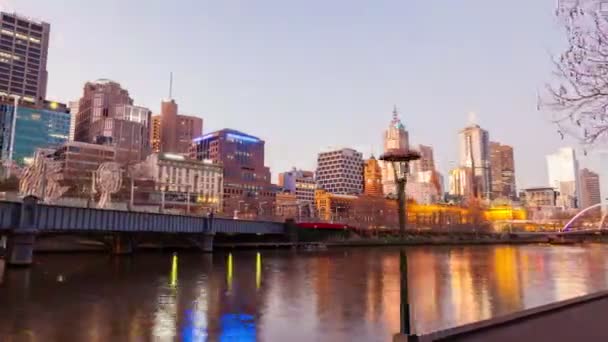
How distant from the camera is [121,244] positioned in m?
78.1

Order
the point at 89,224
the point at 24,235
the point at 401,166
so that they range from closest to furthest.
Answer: the point at 401,166, the point at 24,235, the point at 89,224

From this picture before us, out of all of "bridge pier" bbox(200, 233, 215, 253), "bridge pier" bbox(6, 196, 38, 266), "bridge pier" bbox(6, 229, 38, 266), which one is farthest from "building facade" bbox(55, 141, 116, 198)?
"bridge pier" bbox(6, 196, 38, 266)

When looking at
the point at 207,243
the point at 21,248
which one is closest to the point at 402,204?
the point at 21,248

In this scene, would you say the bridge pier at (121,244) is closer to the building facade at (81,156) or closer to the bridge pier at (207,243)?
the bridge pier at (207,243)

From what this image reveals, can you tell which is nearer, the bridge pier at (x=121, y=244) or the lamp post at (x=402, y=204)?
the lamp post at (x=402, y=204)

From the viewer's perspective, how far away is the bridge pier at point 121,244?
253 ft

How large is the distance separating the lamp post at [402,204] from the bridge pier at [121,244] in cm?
7188

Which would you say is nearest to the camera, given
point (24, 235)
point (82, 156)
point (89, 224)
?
point (24, 235)

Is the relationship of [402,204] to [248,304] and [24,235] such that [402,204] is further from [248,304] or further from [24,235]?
[24,235]

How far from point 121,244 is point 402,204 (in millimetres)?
73915

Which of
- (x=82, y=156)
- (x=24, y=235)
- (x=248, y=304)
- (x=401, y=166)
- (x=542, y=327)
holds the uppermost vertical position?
(x=82, y=156)

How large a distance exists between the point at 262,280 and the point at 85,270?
2072 centimetres

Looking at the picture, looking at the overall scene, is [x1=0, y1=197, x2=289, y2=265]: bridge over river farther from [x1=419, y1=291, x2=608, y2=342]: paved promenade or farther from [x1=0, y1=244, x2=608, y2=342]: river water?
[x1=419, y1=291, x2=608, y2=342]: paved promenade

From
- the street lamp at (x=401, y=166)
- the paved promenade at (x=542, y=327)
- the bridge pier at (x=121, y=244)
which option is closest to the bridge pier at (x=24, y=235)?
the bridge pier at (x=121, y=244)
